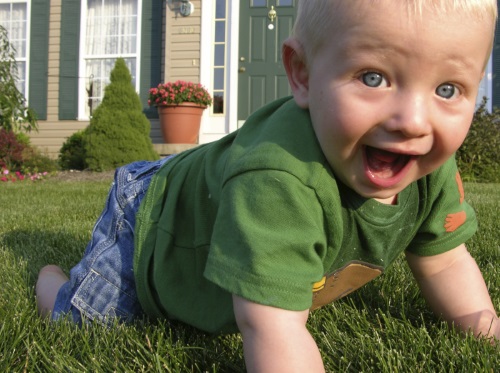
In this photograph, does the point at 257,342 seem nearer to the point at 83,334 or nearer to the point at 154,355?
the point at 154,355

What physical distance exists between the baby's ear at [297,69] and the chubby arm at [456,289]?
767 mm

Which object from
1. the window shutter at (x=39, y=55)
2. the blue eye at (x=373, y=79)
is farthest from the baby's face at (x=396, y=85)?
the window shutter at (x=39, y=55)

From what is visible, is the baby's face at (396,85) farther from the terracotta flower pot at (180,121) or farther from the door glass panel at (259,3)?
the door glass panel at (259,3)

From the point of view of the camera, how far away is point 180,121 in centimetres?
1038

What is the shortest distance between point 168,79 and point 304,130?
992cm

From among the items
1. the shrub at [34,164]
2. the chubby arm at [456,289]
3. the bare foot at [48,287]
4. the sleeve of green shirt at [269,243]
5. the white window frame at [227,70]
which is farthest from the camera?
the white window frame at [227,70]

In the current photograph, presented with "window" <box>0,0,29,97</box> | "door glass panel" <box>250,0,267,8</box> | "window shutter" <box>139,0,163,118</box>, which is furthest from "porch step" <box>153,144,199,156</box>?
"window" <box>0,0,29,97</box>

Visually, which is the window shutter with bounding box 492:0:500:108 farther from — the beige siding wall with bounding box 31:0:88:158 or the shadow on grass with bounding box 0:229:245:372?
the shadow on grass with bounding box 0:229:245:372

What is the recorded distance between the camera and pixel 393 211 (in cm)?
167

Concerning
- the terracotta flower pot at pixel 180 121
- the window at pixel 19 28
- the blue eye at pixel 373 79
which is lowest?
the blue eye at pixel 373 79

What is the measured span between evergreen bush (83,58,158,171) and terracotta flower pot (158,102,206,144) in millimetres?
462

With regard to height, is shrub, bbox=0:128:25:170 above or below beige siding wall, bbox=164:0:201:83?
below

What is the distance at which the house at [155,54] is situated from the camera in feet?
36.3

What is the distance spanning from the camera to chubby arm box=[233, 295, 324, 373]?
134 centimetres
